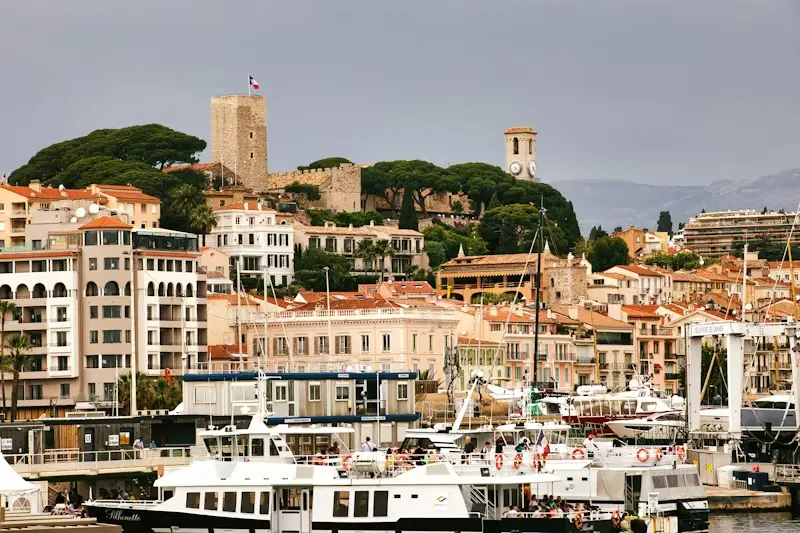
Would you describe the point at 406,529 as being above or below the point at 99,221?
below

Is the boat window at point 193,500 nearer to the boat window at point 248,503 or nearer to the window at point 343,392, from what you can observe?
the boat window at point 248,503

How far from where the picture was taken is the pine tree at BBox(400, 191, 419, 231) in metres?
174

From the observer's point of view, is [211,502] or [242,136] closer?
[211,502]

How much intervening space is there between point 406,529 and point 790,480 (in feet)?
73.5

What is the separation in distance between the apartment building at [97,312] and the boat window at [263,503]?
46527mm

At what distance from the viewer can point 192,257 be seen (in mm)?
105125

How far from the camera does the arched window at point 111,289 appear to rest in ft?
325

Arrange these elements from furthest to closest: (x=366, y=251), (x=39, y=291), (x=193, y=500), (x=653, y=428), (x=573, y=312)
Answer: (x=366, y=251) → (x=573, y=312) → (x=39, y=291) → (x=653, y=428) → (x=193, y=500)

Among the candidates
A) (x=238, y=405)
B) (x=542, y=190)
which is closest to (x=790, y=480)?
(x=238, y=405)

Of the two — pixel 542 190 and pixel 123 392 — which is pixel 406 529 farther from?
pixel 542 190

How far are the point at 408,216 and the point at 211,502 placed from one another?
126691 millimetres

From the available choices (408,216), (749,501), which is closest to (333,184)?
(408,216)

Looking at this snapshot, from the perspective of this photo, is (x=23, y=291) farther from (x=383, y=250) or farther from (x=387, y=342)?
(x=383, y=250)

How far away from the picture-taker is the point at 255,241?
140 metres
